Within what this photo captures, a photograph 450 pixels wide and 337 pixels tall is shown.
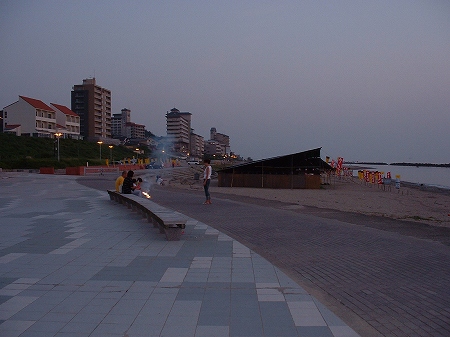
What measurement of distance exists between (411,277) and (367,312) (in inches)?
68.1

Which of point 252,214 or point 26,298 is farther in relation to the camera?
point 252,214

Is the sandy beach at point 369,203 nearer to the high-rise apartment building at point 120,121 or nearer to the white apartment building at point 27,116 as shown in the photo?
the white apartment building at point 27,116

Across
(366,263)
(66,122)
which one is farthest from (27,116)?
(366,263)

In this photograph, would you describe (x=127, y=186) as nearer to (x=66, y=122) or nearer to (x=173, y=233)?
(x=173, y=233)

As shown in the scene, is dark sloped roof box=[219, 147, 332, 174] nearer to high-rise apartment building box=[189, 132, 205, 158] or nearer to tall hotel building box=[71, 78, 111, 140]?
tall hotel building box=[71, 78, 111, 140]

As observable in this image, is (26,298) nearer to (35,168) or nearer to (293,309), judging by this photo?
(293,309)

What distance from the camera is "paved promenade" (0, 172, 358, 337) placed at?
159 inches

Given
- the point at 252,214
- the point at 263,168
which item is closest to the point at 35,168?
the point at 263,168

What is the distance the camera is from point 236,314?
4.37 meters

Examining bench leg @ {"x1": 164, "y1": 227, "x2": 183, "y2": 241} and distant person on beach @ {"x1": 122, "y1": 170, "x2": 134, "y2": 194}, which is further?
distant person on beach @ {"x1": 122, "y1": 170, "x2": 134, "y2": 194}

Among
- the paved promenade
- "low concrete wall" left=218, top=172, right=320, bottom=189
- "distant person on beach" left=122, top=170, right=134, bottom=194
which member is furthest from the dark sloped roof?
the paved promenade

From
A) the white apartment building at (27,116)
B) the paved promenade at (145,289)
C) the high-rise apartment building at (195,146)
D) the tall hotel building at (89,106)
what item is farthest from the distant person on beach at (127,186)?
the high-rise apartment building at (195,146)

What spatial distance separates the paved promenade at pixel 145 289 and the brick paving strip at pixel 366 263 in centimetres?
37

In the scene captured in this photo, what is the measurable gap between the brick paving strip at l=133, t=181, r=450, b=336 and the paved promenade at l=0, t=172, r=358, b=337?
0.37m
